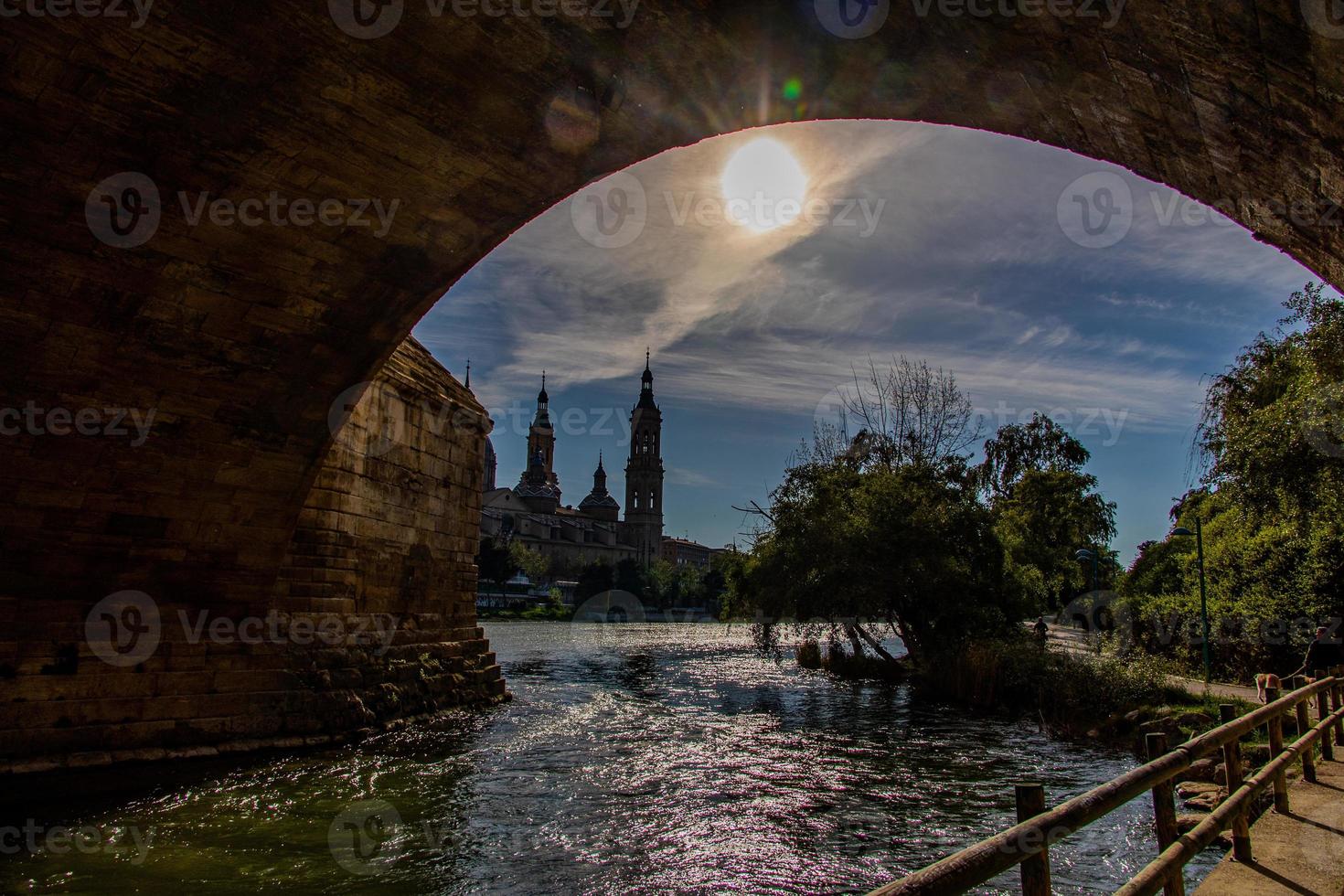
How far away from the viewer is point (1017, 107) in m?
4.63

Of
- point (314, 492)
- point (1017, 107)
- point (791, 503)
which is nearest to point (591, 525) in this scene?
point (791, 503)

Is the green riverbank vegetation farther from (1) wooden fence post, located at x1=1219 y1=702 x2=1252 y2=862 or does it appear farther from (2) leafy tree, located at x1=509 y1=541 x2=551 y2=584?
(2) leafy tree, located at x1=509 y1=541 x2=551 y2=584

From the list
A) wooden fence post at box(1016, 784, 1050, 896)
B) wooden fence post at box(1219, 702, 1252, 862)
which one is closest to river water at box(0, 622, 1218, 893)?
wooden fence post at box(1219, 702, 1252, 862)

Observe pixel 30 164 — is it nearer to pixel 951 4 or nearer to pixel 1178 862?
pixel 951 4

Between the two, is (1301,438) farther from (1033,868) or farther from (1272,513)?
(1033,868)

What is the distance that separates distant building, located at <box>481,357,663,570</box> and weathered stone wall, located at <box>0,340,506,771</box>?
8215 cm

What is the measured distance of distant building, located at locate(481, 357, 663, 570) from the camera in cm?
9956

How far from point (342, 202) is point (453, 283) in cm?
165

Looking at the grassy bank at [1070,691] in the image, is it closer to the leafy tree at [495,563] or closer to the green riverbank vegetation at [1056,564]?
the green riverbank vegetation at [1056,564]

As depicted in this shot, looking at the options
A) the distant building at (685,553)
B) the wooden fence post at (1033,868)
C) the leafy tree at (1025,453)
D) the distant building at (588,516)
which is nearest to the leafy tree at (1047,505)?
the leafy tree at (1025,453)

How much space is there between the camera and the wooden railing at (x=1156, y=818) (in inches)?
79.8

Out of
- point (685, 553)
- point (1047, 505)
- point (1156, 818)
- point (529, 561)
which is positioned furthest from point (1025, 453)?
point (685, 553)

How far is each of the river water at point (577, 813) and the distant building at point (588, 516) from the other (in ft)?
281

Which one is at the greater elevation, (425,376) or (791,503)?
(425,376)
